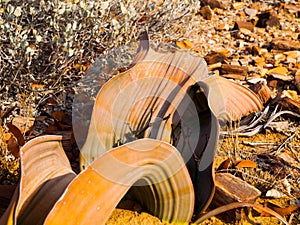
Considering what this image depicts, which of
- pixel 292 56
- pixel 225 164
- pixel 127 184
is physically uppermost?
pixel 127 184

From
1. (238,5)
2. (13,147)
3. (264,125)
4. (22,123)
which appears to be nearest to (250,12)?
(238,5)

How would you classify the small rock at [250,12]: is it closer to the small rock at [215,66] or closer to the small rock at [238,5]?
the small rock at [238,5]

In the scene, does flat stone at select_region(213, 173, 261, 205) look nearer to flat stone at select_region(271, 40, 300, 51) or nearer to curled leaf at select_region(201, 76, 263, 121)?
curled leaf at select_region(201, 76, 263, 121)

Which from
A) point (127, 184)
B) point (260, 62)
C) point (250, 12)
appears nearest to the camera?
point (127, 184)

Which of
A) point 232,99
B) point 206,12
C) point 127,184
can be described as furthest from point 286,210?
point 206,12

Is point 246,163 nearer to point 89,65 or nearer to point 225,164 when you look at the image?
point 225,164

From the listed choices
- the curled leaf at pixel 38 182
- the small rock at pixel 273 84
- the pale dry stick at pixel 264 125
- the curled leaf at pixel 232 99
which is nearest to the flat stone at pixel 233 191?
the curled leaf at pixel 232 99

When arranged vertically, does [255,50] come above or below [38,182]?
below

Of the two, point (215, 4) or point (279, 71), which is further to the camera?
point (215, 4)

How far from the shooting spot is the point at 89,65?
113 inches

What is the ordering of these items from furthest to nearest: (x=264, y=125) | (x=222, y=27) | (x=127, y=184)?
(x=222, y=27) → (x=264, y=125) → (x=127, y=184)

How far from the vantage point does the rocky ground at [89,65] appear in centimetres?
228

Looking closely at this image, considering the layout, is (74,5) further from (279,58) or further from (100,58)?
(279,58)

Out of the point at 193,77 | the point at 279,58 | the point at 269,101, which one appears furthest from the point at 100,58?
the point at 279,58
